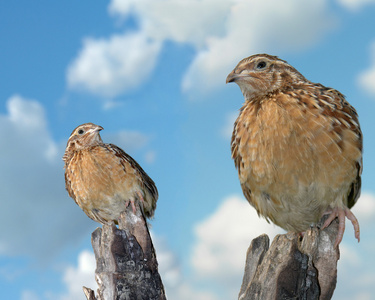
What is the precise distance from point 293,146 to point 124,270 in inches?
108

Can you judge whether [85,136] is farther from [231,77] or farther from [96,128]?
[231,77]

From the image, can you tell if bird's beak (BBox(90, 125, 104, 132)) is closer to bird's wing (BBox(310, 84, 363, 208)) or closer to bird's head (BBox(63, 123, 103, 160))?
bird's head (BBox(63, 123, 103, 160))

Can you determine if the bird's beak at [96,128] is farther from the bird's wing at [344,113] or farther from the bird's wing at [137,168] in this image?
the bird's wing at [344,113]

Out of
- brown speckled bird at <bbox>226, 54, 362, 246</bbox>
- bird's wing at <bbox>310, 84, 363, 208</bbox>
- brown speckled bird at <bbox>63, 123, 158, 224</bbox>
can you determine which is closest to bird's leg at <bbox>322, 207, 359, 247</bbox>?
brown speckled bird at <bbox>226, 54, 362, 246</bbox>

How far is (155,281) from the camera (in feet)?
22.5

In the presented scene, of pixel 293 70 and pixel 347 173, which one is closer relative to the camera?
pixel 347 173

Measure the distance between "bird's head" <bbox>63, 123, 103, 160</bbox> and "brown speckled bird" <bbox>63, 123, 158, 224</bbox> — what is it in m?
0.02

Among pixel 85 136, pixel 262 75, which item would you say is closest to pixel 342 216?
pixel 262 75

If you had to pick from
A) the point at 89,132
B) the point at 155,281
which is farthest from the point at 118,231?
the point at 89,132

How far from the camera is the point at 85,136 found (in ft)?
36.7

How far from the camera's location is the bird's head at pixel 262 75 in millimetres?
7207

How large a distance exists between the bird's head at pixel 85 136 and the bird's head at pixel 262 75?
4.65 m

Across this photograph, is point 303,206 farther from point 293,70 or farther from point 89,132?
point 89,132

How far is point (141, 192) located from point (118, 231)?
11.4 feet
